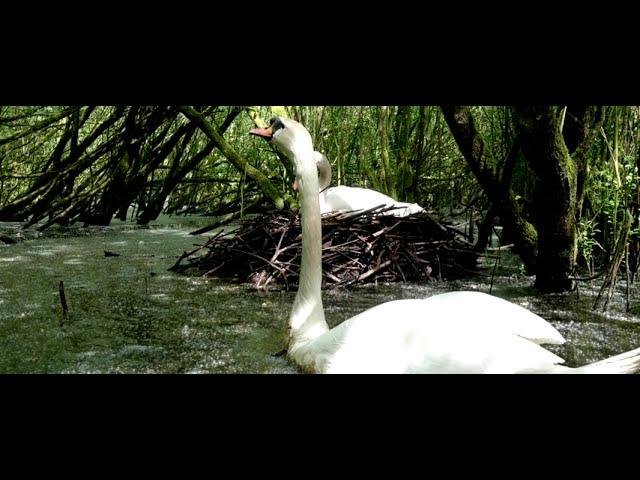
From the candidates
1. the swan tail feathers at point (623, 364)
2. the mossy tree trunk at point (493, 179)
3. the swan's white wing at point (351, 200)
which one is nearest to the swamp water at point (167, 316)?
the mossy tree trunk at point (493, 179)

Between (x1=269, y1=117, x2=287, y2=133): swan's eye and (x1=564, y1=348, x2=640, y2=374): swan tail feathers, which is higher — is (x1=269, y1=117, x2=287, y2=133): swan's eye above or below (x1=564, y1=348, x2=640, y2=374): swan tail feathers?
above

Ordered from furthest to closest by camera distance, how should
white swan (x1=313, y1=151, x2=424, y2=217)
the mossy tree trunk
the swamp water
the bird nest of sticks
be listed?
white swan (x1=313, y1=151, x2=424, y2=217)
the bird nest of sticks
the mossy tree trunk
the swamp water

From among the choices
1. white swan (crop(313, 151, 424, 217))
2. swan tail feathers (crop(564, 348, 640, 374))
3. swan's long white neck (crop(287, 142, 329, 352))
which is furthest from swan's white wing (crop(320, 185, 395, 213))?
swan tail feathers (crop(564, 348, 640, 374))

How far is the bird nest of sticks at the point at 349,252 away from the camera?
4254mm

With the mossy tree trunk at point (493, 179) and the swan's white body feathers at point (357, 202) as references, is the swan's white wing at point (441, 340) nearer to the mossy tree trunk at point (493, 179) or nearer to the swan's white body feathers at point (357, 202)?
the mossy tree trunk at point (493, 179)

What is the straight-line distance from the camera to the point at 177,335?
9.53ft

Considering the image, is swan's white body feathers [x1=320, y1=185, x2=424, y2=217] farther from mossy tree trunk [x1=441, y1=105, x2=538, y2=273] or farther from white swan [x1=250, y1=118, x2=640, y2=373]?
white swan [x1=250, y1=118, x2=640, y2=373]

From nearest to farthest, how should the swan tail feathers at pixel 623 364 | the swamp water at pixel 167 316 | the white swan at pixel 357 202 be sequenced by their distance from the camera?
1. the swan tail feathers at pixel 623 364
2. the swamp water at pixel 167 316
3. the white swan at pixel 357 202

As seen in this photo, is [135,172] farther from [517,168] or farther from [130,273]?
[517,168]

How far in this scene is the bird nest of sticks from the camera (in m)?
4.25

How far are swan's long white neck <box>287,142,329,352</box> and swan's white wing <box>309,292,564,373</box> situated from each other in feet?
1.20

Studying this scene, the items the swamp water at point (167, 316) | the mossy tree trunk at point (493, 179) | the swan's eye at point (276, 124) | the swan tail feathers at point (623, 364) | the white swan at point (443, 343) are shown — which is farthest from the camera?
the mossy tree trunk at point (493, 179)

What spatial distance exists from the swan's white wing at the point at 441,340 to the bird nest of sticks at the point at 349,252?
1.97 meters
